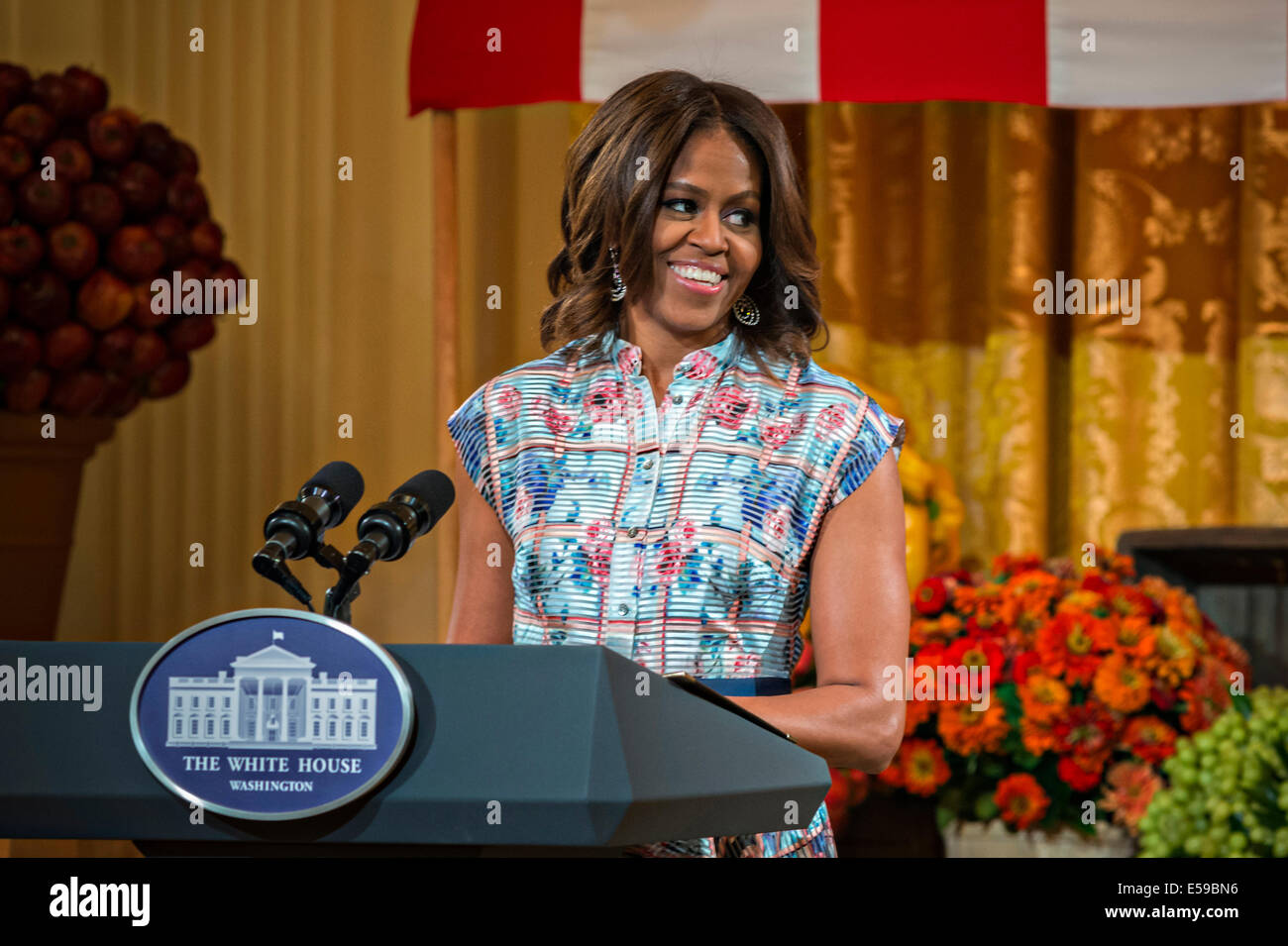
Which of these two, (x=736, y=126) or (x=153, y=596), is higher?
(x=736, y=126)

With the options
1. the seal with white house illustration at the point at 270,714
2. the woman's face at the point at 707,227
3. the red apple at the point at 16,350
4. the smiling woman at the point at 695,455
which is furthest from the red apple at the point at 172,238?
the seal with white house illustration at the point at 270,714

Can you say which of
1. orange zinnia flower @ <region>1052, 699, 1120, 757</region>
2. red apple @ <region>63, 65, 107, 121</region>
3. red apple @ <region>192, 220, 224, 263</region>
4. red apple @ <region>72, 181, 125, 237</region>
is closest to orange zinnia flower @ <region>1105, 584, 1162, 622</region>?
orange zinnia flower @ <region>1052, 699, 1120, 757</region>

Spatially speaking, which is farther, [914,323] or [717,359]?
[914,323]

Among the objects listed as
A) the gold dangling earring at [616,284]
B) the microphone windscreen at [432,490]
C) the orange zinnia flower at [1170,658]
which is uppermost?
the gold dangling earring at [616,284]

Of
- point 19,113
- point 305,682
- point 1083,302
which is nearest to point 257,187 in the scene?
point 19,113

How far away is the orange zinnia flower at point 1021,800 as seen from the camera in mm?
1780

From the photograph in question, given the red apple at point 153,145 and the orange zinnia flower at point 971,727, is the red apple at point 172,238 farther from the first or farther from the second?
the orange zinnia flower at point 971,727

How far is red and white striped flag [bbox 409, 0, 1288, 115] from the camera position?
2152mm

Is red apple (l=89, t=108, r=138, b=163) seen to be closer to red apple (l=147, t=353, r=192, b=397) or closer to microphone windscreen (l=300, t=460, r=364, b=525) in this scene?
red apple (l=147, t=353, r=192, b=397)

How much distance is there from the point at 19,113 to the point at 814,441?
139cm

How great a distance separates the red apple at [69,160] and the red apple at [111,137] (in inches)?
0.9

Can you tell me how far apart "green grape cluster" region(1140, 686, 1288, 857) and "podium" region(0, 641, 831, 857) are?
1.11 meters
